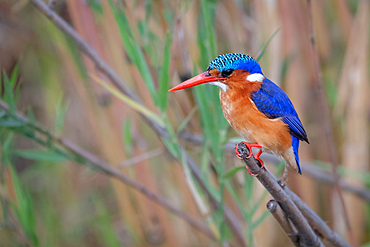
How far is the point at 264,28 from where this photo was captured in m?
1.26

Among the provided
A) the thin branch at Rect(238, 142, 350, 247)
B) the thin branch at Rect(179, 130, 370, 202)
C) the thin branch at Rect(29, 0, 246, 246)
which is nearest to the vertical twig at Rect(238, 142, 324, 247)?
the thin branch at Rect(238, 142, 350, 247)

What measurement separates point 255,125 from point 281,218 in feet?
0.64

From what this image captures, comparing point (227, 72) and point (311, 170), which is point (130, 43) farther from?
point (311, 170)

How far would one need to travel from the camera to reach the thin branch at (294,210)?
586 mm

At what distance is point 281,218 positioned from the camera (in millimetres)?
656

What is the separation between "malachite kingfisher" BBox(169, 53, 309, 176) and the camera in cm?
65

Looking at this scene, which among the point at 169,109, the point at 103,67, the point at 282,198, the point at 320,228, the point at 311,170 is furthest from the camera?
the point at 311,170

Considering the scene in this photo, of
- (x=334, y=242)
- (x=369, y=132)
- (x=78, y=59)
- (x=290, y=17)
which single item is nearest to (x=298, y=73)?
(x=290, y=17)

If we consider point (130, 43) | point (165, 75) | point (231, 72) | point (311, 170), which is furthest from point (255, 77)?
point (311, 170)

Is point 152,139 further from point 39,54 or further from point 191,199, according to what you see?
point 39,54

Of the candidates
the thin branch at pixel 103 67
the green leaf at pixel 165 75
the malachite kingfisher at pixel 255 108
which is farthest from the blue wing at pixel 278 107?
the thin branch at pixel 103 67

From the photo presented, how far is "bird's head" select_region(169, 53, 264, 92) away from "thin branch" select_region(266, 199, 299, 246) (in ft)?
0.81

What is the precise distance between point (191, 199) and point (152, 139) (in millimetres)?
496

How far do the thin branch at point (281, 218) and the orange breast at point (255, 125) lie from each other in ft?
0.35
